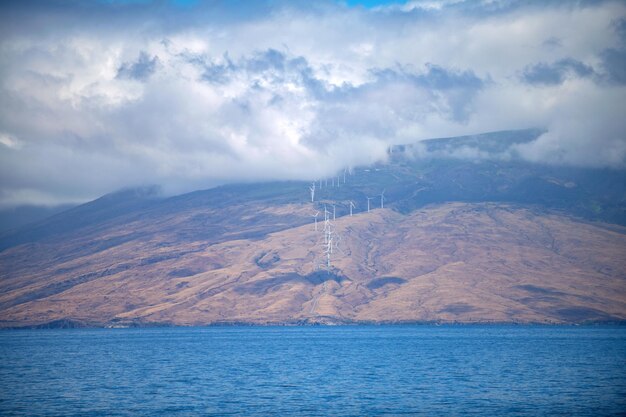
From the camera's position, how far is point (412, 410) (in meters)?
99.2

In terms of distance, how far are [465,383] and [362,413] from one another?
A: 37.0m

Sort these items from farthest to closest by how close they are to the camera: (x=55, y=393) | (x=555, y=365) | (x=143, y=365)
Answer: (x=143, y=365)
(x=555, y=365)
(x=55, y=393)

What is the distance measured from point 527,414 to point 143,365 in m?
102

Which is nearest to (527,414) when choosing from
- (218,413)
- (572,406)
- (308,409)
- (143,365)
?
(572,406)

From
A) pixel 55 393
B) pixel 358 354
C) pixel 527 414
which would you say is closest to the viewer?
pixel 527 414

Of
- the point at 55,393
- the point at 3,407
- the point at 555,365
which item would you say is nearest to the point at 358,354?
the point at 555,365

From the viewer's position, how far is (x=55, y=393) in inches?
4761

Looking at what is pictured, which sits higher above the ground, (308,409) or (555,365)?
(308,409)

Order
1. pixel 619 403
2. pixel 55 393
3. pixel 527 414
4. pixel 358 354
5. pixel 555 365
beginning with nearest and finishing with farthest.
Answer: pixel 527 414 → pixel 619 403 → pixel 55 393 → pixel 555 365 → pixel 358 354

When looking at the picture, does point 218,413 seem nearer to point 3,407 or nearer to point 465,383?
point 3,407

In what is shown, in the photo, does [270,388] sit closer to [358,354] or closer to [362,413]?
[362,413]

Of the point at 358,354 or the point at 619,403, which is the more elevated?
the point at 619,403

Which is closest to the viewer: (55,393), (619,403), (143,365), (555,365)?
(619,403)

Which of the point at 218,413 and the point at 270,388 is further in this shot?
the point at 270,388
